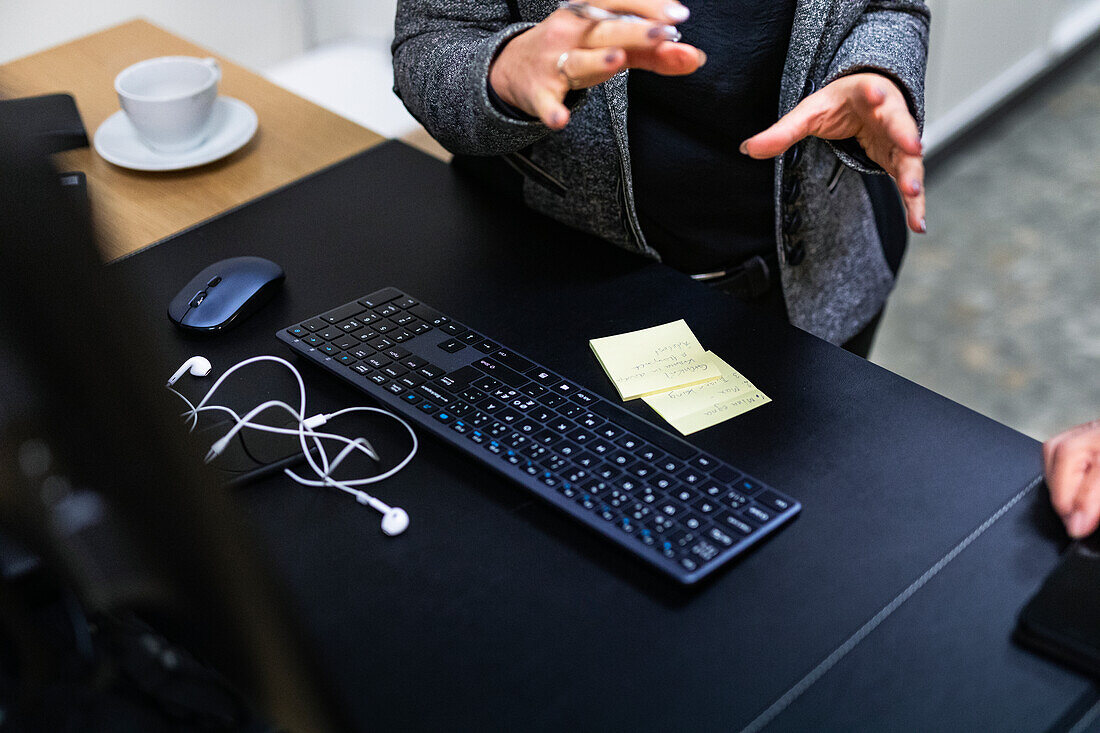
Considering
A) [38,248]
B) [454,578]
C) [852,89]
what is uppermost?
[38,248]

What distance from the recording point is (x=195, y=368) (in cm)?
80

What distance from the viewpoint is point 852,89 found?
2.73 ft

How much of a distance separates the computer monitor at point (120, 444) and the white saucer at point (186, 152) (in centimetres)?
90

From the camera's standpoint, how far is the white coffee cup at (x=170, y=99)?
3.64ft

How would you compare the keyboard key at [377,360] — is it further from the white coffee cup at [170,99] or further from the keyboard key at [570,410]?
the white coffee cup at [170,99]

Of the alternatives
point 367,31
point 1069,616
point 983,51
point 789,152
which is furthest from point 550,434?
point 983,51

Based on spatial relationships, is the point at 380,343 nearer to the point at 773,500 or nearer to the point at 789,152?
the point at 773,500

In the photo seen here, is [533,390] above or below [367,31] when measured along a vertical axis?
above

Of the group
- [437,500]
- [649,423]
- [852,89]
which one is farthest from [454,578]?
[852,89]

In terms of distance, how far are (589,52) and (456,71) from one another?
0.65ft

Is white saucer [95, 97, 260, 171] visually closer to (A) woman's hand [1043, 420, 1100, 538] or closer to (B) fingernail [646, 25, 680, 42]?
(B) fingernail [646, 25, 680, 42]

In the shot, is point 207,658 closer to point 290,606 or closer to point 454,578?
point 290,606

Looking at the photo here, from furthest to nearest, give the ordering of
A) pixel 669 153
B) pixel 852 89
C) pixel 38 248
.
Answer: pixel 669 153 < pixel 852 89 < pixel 38 248

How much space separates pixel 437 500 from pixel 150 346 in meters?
0.43
